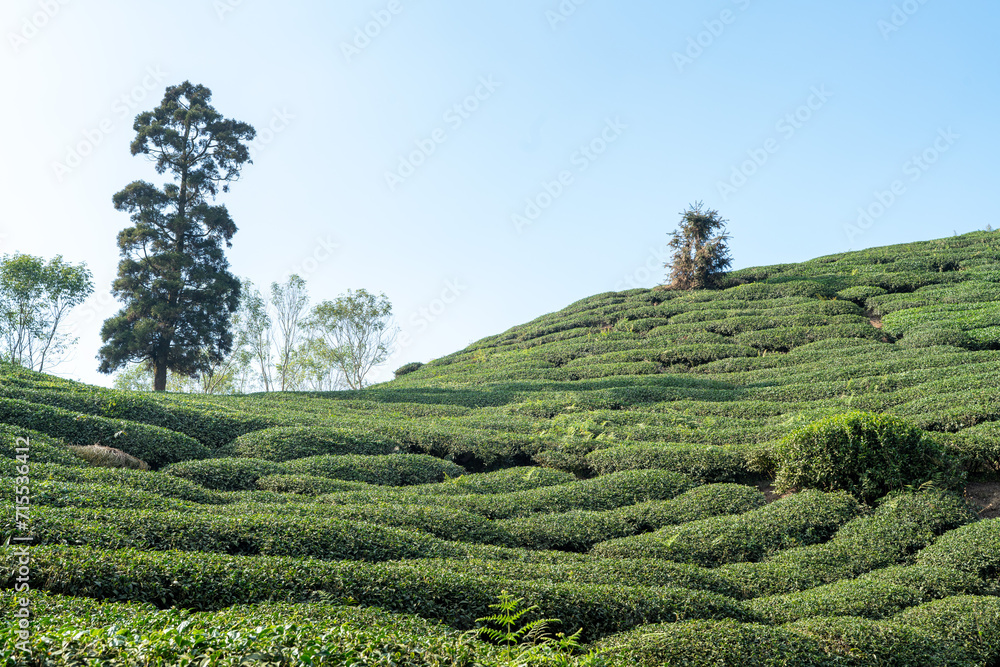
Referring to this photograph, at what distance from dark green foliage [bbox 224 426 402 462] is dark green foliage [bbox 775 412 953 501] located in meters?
9.27

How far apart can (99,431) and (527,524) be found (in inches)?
362

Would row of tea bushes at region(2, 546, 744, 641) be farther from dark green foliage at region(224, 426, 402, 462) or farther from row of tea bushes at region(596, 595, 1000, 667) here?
dark green foliage at region(224, 426, 402, 462)

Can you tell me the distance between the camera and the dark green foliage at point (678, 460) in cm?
1407

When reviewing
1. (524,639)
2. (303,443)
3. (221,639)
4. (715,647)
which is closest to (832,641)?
(715,647)

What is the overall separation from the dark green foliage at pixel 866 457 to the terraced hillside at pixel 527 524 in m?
0.34

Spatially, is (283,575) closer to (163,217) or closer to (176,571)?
(176,571)

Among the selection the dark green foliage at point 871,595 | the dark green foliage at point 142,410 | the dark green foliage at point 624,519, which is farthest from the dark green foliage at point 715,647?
the dark green foliage at point 142,410

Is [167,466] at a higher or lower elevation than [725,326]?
lower

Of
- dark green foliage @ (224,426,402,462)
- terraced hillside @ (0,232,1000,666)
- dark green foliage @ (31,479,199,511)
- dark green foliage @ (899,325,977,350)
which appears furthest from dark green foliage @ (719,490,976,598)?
dark green foliage @ (899,325,977,350)

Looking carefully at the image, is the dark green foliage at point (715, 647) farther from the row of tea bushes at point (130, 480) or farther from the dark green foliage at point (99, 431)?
the dark green foliage at point (99, 431)

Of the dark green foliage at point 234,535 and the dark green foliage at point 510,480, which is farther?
the dark green foliage at point 510,480

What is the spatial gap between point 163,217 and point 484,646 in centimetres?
3490

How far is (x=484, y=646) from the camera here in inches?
230

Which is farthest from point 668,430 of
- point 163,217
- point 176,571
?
point 163,217
